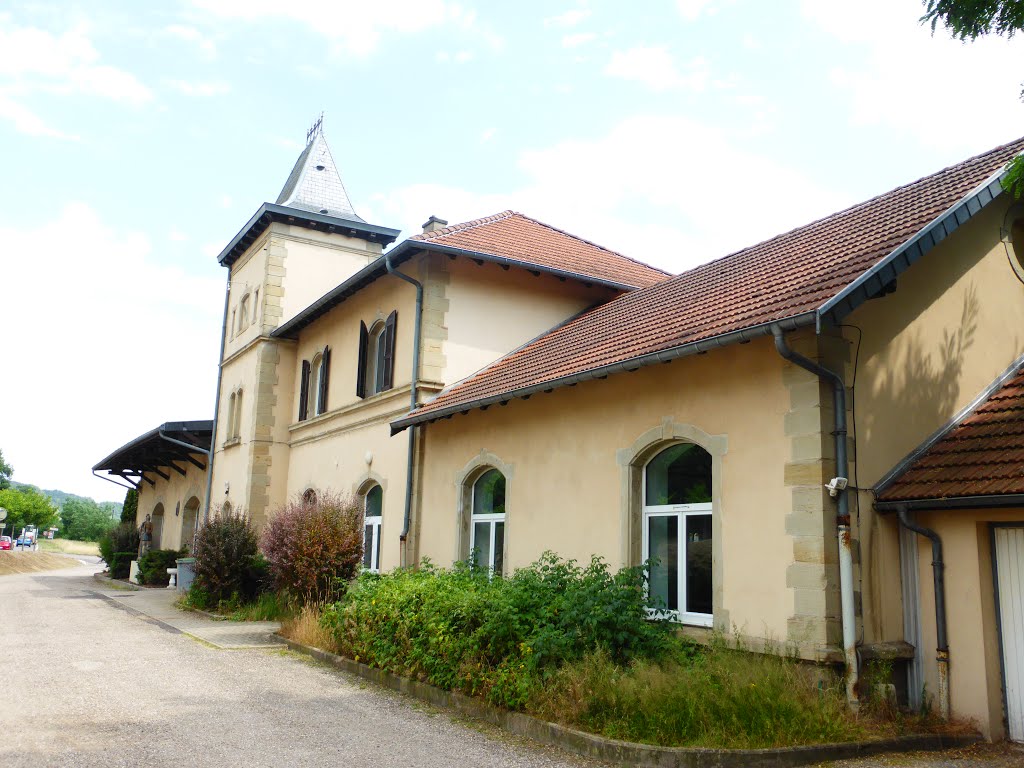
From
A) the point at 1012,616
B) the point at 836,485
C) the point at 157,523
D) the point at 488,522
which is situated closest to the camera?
the point at 1012,616

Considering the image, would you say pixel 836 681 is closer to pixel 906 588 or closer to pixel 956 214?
pixel 906 588

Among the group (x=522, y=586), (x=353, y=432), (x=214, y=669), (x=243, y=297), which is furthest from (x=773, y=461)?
(x=243, y=297)

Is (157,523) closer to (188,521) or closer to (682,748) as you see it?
(188,521)

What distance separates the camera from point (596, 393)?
35.3 feet

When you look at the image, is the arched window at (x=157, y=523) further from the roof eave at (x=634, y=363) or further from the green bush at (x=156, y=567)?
the roof eave at (x=634, y=363)

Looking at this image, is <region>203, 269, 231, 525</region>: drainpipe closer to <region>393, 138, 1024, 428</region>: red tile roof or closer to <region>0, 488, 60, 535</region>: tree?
<region>393, 138, 1024, 428</region>: red tile roof

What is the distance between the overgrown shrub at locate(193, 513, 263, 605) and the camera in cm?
1675

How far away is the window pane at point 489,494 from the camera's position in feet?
41.9

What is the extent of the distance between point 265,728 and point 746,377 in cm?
534

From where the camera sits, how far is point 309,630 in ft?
39.7

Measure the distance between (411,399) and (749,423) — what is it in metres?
7.12

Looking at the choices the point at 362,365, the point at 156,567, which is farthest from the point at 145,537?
the point at 362,365

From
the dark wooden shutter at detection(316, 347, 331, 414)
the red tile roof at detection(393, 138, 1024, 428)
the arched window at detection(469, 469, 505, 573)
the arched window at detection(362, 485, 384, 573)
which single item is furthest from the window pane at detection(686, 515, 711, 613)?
the dark wooden shutter at detection(316, 347, 331, 414)

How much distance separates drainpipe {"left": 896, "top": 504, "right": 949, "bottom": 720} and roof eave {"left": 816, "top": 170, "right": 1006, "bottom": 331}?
1.86 meters
